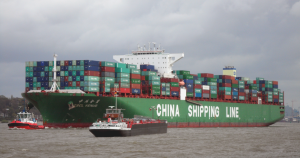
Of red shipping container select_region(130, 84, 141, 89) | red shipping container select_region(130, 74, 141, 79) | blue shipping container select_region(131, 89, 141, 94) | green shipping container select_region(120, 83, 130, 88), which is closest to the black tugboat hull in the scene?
green shipping container select_region(120, 83, 130, 88)

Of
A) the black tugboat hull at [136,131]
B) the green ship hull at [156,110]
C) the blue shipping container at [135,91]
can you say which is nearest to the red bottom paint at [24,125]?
the green ship hull at [156,110]

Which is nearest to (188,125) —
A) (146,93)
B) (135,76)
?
(146,93)

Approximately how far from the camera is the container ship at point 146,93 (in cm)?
5422

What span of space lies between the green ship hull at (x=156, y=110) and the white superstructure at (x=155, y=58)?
7563 mm

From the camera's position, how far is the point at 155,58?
73.8 m

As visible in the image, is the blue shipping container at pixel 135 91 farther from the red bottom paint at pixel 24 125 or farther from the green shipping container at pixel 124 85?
the red bottom paint at pixel 24 125

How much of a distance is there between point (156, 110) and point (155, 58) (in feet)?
43.4

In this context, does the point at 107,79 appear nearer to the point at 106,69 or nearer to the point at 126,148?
the point at 106,69

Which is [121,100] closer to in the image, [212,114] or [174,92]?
[174,92]

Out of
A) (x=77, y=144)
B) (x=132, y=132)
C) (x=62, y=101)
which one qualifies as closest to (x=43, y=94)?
(x=62, y=101)

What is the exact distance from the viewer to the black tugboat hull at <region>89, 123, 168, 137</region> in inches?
1641

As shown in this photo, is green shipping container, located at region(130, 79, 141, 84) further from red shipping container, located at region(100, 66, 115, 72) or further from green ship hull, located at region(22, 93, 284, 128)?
red shipping container, located at region(100, 66, 115, 72)

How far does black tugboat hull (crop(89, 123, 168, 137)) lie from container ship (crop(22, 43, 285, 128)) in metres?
7.13

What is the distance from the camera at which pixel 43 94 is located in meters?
53.0
